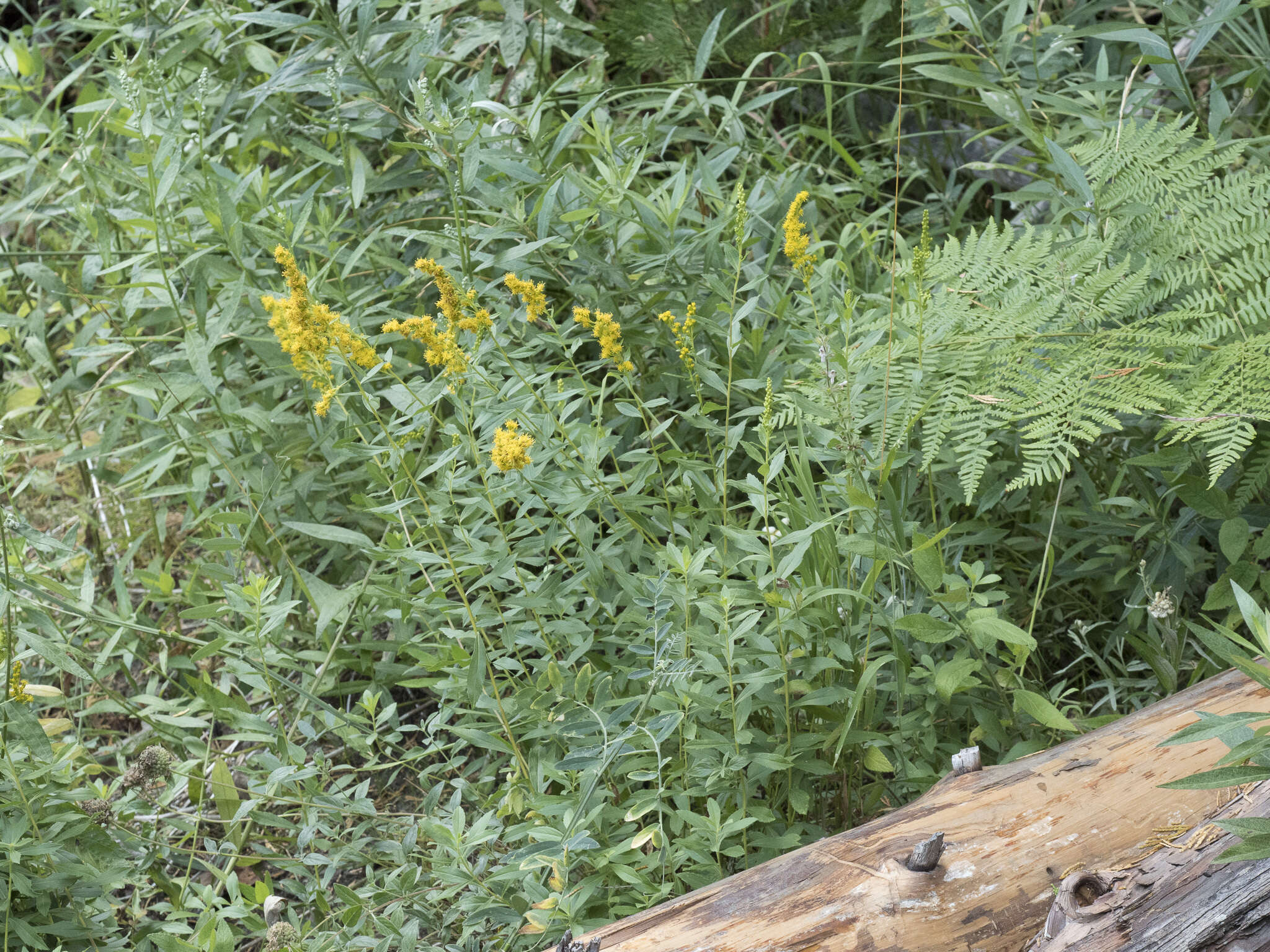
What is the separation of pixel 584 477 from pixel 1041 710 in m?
0.89

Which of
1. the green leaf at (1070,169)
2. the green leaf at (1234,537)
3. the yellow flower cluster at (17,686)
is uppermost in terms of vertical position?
the green leaf at (1070,169)

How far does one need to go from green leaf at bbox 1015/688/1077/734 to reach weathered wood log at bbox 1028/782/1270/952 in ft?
0.74

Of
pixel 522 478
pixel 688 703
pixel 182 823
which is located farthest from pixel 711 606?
pixel 182 823

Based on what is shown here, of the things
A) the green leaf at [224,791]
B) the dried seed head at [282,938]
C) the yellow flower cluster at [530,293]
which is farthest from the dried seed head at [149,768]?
the yellow flower cluster at [530,293]

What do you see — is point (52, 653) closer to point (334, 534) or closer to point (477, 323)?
point (334, 534)

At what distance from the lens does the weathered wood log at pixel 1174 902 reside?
1292 mm

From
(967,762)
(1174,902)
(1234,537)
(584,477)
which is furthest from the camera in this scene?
(584,477)

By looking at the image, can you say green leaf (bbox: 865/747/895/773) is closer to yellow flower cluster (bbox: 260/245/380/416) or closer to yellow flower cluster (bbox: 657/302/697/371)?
yellow flower cluster (bbox: 657/302/697/371)

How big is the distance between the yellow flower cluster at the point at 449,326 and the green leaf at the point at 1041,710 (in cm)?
103

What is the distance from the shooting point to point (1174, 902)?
1.35 metres

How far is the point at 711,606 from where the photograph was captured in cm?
171

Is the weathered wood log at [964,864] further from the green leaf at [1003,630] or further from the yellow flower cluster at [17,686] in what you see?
the yellow flower cluster at [17,686]

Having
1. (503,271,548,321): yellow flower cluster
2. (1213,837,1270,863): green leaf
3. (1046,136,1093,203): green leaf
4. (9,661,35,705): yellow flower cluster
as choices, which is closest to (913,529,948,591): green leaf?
(1213,837,1270,863): green leaf

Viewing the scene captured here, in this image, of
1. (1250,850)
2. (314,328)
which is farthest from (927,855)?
(314,328)
